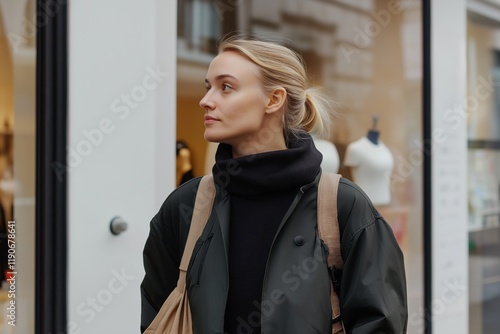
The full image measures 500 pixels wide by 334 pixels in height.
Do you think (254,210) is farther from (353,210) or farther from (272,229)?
(353,210)

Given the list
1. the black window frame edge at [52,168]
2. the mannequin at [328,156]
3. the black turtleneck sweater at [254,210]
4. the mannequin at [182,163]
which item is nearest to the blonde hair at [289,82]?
the black turtleneck sweater at [254,210]

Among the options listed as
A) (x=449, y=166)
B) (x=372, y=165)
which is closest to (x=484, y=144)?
(x=449, y=166)

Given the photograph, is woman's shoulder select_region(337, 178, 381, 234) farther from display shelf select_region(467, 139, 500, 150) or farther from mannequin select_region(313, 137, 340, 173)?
display shelf select_region(467, 139, 500, 150)

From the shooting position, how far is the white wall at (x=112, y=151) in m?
2.98

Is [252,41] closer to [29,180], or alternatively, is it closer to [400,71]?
[29,180]

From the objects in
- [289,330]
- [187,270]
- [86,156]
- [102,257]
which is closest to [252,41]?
[187,270]

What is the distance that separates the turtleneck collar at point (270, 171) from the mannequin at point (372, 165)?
113 inches

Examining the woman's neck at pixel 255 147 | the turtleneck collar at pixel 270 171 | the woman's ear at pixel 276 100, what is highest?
the woman's ear at pixel 276 100

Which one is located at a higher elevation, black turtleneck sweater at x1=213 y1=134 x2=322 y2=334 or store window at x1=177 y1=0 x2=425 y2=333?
store window at x1=177 y1=0 x2=425 y2=333

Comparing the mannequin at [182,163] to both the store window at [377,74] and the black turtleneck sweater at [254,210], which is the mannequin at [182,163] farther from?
the black turtleneck sweater at [254,210]

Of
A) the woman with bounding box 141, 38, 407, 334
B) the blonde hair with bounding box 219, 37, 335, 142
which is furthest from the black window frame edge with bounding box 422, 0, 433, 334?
the woman with bounding box 141, 38, 407, 334

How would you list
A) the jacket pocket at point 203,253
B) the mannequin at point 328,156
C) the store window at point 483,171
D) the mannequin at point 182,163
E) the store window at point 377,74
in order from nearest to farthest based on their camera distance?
the jacket pocket at point 203,253, the mannequin at point 182,163, the mannequin at point 328,156, the store window at point 377,74, the store window at point 483,171

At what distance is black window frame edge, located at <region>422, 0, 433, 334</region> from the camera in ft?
16.4

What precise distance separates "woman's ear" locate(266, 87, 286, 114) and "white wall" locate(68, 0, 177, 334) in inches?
56.0
